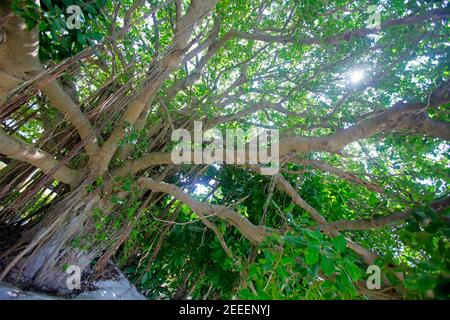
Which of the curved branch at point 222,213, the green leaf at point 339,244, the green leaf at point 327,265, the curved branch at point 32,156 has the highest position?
the curved branch at point 32,156

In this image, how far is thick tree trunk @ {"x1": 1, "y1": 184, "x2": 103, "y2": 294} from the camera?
1939 millimetres

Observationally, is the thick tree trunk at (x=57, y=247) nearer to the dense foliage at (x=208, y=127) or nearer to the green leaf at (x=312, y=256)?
the dense foliage at (x=208, y=127)

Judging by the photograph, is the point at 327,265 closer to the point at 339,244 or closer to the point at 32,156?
the point at 339,244

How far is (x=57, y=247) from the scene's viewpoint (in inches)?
81.0

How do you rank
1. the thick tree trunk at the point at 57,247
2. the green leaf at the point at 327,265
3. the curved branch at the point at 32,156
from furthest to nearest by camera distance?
1. the thick tree trunk at the point at 57,247
2. the curved branch at the point at 32,156
3. the green leaf at the point at 327,265

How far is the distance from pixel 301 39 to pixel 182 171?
1486 millimetres

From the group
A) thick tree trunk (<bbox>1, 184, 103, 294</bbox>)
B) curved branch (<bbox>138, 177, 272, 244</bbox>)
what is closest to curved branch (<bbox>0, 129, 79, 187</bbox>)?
thick tree trunk (<bbox>1, 184, 103, 294</bbox>)

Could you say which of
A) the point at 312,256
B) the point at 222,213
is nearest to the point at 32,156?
Result: the point at 222,213

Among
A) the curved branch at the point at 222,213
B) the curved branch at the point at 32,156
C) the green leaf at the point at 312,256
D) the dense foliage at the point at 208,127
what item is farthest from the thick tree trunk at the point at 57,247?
the green leaf at the point at 312,256

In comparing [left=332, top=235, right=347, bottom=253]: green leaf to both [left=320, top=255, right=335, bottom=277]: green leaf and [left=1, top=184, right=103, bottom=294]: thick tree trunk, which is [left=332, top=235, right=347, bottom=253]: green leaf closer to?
[left=320, top=255, right=335, bottom=277]: green leaf

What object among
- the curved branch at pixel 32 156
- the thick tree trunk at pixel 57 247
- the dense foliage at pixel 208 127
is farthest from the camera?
the thick tree trunk at pixel 57 247

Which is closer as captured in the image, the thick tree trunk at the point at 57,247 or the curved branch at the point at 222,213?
the curved branch at the point at 222,213

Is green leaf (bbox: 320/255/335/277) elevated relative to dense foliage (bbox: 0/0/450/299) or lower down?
lower down

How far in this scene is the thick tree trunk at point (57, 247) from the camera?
1939 mm
